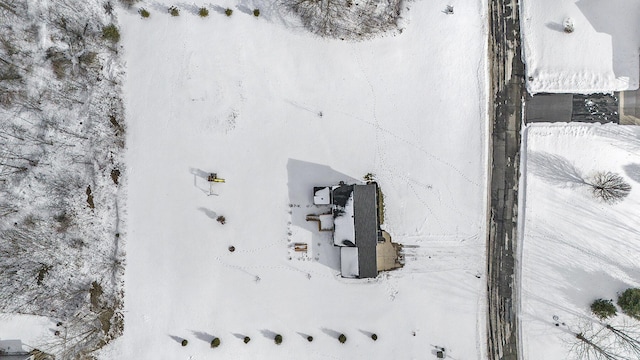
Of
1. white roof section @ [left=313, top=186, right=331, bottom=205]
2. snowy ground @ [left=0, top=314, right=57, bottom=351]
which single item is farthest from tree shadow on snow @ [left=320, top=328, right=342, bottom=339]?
snowy ground @ [left=0, top=314, right=57, bottom=351]

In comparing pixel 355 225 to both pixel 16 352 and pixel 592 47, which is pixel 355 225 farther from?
pixel 16 352

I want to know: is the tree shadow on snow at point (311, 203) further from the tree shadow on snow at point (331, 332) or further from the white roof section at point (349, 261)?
the tree shadow on snow at point (331, 332)

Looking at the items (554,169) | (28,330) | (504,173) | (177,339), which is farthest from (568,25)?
(28,330)

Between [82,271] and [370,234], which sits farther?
[82,271]

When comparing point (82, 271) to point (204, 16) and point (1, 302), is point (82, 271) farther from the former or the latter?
point (204, 16)

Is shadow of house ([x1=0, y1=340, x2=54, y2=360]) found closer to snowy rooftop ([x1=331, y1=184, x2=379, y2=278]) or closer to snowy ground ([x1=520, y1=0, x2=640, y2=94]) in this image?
snowy rooftop ([x1=331, y1=184, x2=379, y2=278])

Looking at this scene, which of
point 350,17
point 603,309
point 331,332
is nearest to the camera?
point 603,309

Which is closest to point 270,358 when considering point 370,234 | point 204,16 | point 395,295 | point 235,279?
point 235,279
